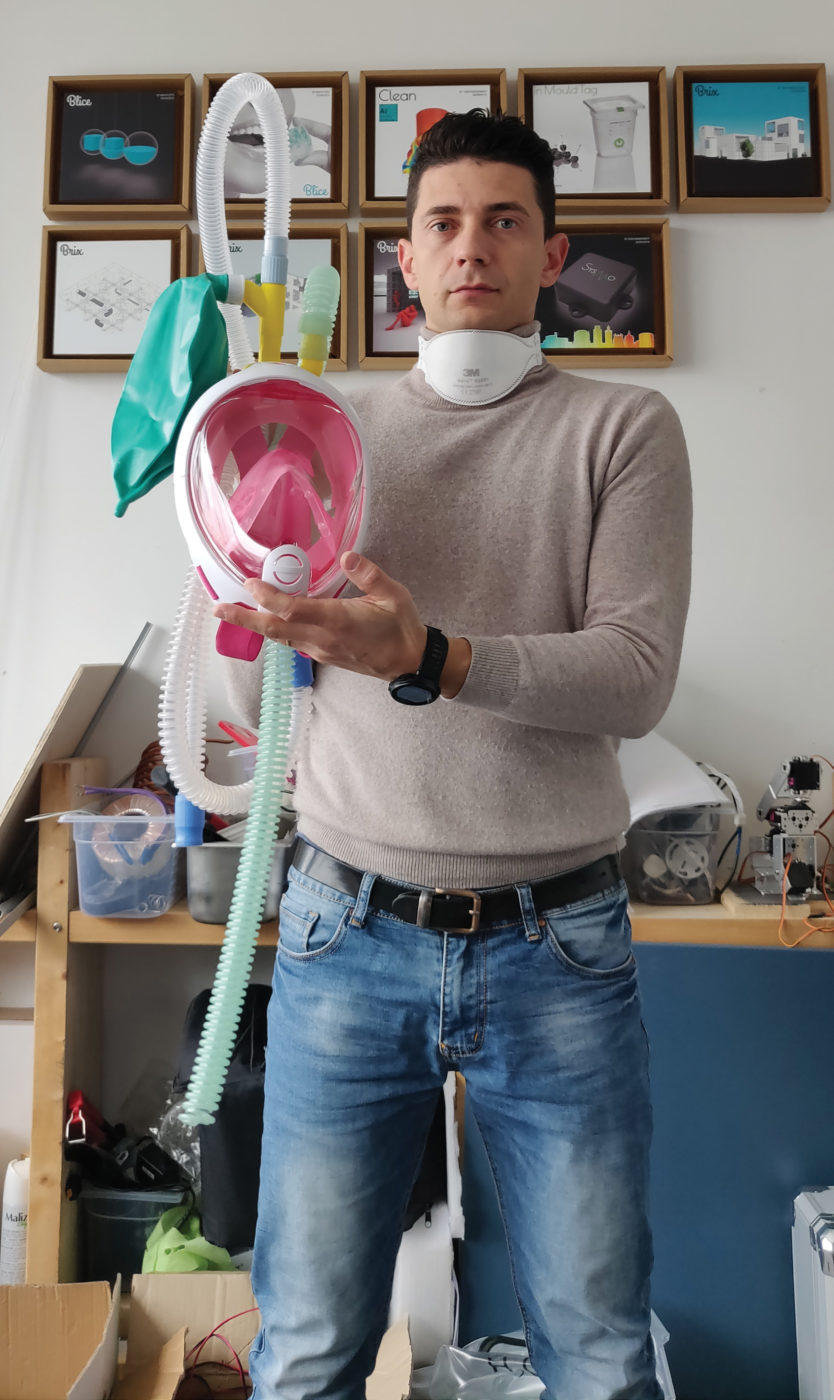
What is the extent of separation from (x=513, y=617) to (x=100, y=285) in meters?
1.59

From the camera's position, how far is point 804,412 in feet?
6.75

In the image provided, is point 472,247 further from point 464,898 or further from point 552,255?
point 464,898

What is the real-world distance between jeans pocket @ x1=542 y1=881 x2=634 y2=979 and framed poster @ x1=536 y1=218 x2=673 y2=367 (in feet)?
4.65

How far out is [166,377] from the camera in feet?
2.79

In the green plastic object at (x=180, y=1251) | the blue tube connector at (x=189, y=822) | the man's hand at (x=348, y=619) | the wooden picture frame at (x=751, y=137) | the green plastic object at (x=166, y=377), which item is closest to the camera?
the man's hand at (x=348, y=619)

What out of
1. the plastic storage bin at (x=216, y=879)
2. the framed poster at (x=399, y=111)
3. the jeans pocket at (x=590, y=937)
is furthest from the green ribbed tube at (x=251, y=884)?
Answer: the framed poster at (x=399, y=111)

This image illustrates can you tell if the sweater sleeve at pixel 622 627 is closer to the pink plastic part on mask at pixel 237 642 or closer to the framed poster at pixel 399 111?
the pink plastic part on mask at pixel 237 642

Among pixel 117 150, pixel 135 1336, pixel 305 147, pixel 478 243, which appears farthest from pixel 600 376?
pixel 135 1336

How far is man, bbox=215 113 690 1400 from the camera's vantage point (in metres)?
0.88

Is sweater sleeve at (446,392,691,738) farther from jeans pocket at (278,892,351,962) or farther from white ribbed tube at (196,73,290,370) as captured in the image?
white ribbed tube at (196,73,290,370)

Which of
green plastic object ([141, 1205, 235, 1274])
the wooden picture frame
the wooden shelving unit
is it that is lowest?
green plastic object ([141, 1205, 235, 1274])

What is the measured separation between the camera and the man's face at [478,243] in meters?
0.98

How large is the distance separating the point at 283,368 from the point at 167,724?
305 mm

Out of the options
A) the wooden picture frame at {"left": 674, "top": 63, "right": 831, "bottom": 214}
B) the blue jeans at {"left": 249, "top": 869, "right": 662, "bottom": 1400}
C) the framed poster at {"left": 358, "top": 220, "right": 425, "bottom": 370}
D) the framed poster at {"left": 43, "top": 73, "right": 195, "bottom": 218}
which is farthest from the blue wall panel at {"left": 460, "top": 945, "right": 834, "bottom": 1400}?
the framed poster at {"left": 43, "top": 73, "right": 195, "bottom": 218}
